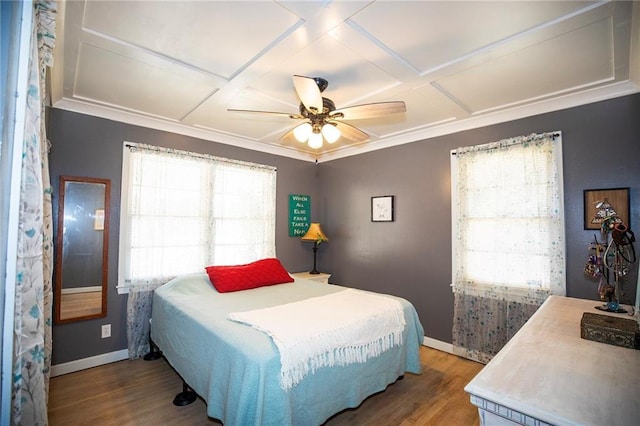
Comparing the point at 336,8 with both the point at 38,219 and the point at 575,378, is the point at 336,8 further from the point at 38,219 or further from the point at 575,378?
the point at 575,378

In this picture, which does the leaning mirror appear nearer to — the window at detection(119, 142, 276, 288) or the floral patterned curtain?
the window at detection(119, 142, 276, 288)

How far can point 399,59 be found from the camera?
1966 millimetres

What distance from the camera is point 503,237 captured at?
2.86 meters

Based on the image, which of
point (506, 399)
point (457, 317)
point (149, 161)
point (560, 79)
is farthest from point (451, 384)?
point (149, 161)

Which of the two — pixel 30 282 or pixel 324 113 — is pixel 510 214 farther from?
pixel 30 282

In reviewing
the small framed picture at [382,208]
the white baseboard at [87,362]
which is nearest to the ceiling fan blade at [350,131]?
the small framed picture at [382,208]

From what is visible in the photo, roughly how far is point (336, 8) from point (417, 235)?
2.64 meters

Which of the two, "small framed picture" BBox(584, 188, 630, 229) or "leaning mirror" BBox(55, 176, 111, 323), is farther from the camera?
"leaning mirror" BBox(55, 176, 111, 323)

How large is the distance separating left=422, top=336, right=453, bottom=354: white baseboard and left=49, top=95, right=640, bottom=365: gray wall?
53 mm

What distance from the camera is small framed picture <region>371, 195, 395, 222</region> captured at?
3.76 meters

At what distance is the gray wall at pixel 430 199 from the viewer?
2.32 m

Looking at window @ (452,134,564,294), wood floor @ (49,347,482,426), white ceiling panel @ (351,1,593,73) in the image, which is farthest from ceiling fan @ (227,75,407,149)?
wood floor @ (49,347,482,426)

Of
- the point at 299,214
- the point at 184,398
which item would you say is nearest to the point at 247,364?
the point at 184,398

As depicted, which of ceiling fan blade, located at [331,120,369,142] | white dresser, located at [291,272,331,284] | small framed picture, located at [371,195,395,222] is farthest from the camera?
white dresser, located at [291,272,331,284]
